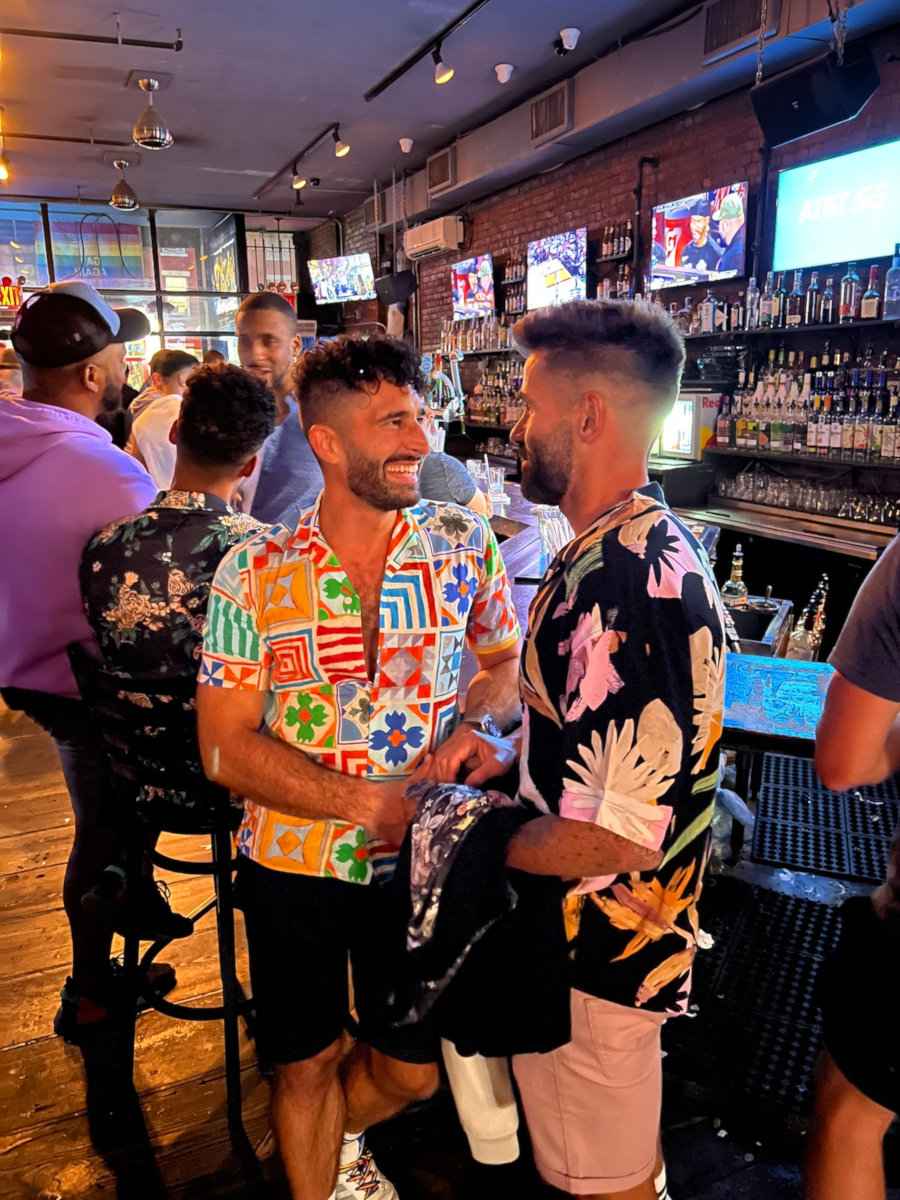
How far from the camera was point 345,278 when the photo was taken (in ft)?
35.7

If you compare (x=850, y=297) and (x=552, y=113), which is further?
(x=552, y=113)

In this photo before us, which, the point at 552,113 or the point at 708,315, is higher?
the point at 552,113

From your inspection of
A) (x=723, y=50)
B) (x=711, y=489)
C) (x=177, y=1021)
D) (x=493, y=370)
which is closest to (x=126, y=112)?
(x=493, y=370)

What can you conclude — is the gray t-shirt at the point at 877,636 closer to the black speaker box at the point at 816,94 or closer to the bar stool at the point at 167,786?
the bar stool at the point at 167,786

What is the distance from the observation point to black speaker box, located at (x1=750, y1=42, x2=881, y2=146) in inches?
167

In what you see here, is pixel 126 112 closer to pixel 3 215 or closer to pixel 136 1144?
pixel 3 215

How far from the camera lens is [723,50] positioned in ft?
15.9

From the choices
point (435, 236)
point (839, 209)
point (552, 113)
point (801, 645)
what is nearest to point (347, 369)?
point (801, 645)

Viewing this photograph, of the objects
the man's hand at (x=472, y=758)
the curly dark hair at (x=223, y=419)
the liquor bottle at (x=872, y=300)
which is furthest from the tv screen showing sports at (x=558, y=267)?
the man's hand at (x=472, y=758)

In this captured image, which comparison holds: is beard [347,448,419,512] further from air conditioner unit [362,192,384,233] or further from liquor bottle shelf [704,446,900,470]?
air conditioner unit [362,192,384,233]

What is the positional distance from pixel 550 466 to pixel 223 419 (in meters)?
0.83

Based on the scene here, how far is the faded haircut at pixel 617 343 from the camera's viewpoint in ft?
4.17

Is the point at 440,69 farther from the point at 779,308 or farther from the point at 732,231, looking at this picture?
the point at 779,308

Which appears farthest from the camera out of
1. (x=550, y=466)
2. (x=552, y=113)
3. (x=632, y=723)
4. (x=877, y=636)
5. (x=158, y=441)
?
(x=552, y=113)
